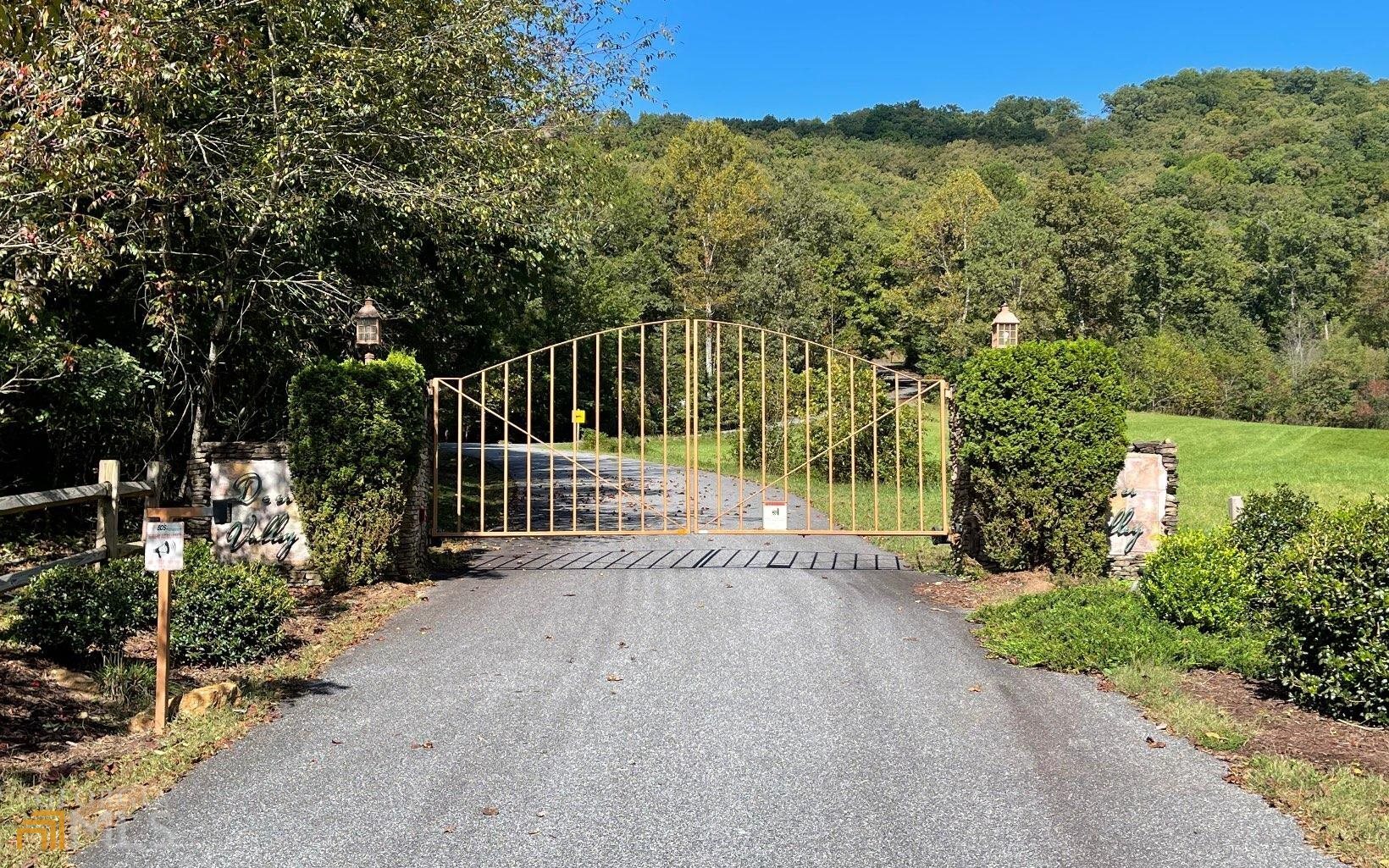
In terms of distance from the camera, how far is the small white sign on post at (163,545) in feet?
15.8

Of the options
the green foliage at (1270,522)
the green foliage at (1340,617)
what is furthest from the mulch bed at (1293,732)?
the green foliage at (1270,522)

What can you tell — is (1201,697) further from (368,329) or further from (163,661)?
(368,329)

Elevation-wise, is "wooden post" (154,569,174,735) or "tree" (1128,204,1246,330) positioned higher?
"tree" (1128,204,1246,330)

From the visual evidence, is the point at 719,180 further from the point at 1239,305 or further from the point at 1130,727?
the point at 1130,727

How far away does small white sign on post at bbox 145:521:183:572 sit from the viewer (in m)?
4.82

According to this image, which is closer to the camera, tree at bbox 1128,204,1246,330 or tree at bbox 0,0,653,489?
tree at bbox 0,0,653,489

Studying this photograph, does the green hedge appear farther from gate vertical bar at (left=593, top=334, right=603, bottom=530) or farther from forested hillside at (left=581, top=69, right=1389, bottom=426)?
forested hillside at (left=581, top=69, right=1389, bottom=426)

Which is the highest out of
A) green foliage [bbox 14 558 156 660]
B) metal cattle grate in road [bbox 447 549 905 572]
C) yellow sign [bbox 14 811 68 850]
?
green foliage [bbox 14 558 156 660]

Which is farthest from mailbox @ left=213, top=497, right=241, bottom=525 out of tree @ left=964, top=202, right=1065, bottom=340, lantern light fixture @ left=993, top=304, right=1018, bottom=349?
tree @ left=964, top=202, right=1065, bottom=340

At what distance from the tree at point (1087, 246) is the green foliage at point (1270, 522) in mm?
35328


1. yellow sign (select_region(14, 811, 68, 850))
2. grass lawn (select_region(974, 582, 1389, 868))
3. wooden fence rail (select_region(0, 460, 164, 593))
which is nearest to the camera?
yellow sign (select_region(14, 811, 68, 850))

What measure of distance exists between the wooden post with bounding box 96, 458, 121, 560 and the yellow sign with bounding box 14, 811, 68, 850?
4018mm

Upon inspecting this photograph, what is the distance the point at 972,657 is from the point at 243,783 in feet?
14.1

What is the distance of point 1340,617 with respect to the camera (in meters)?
4.92
